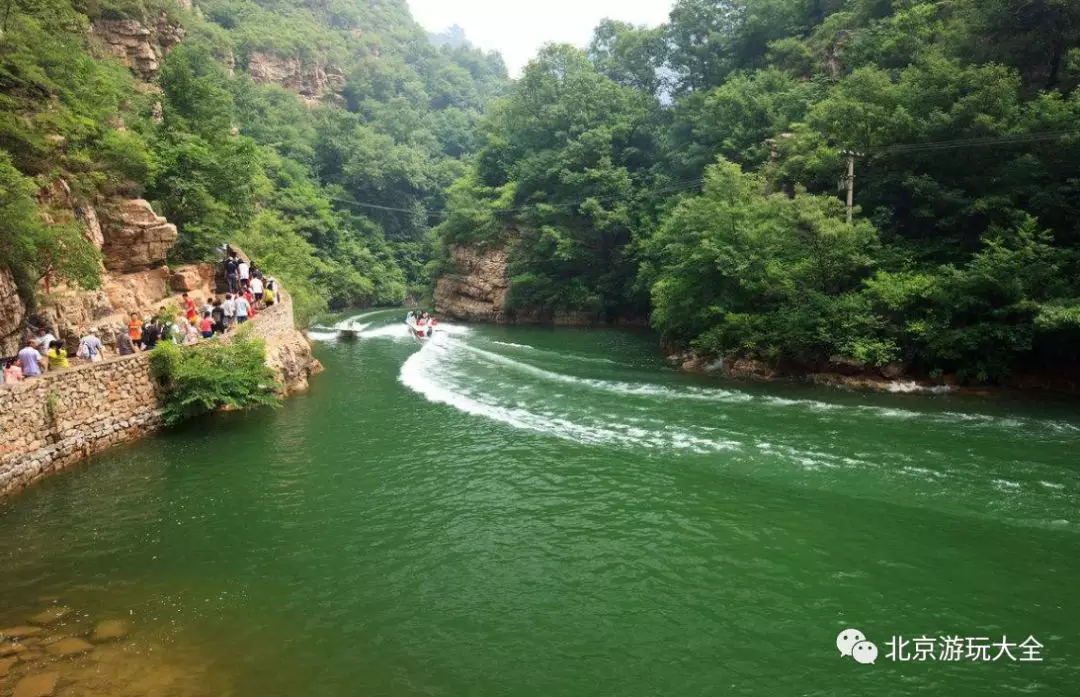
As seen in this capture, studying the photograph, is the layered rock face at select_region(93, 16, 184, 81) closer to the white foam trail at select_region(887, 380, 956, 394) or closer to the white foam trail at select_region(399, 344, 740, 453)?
the white foam trail at select_region(399, 344, 740, 453)

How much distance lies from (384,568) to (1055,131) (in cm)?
2324

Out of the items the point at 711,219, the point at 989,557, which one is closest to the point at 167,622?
the point at 989,557

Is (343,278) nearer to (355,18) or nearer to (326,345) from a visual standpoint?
(326,345)

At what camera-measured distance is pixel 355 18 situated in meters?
115

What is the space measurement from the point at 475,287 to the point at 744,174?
26545 millimetres

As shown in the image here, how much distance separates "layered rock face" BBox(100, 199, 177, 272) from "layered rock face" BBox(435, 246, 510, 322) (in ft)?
96.0

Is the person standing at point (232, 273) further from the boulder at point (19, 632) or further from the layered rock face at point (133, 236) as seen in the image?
the boulder at point (19, 632)

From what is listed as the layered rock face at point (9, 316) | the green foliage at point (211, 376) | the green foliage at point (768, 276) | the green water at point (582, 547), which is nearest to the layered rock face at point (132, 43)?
the layered rock face at point (9, 316)

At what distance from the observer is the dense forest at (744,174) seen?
1902cm

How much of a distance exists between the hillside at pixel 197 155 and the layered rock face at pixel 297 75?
0.18 metres

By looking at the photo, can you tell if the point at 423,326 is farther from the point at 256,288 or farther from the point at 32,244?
the point at 32,244

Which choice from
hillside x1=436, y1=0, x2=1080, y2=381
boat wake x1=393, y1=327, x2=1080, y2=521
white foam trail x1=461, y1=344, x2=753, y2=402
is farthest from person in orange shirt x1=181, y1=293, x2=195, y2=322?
hillside x1=436, y1=0, x2=1080, y2=381

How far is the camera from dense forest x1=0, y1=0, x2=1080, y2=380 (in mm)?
19016

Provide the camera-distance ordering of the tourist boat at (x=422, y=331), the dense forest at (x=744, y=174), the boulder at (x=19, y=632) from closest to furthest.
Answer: the boulder at (x=19, y=632), the dense forest at (x=744, y=174), the tourist boat at (x=422, y=331)
